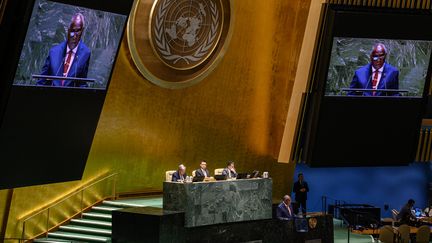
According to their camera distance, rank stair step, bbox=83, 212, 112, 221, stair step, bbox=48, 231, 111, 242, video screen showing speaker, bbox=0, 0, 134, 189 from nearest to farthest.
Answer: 1. video screen showing speaker, bbox=0, 0, 134, 189
2. stair step, bbox=48, 231, 111, 242
3. stair step, bbox=83, 212, 112, 221

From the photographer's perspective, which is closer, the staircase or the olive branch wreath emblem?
the staircase

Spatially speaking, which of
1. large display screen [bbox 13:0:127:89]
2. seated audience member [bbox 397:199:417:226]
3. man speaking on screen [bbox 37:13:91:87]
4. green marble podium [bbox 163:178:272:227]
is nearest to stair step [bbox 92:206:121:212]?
green marble podium [bbox 163:178:272:227]

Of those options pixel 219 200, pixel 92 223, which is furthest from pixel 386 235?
pixel 92 223

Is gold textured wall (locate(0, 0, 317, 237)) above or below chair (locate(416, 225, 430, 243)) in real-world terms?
above

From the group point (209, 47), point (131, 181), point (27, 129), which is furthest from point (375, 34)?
point (27, 129)

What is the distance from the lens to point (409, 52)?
755 inches

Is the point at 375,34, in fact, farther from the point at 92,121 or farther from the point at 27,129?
the point at 27,129

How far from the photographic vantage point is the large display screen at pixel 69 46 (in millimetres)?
13312

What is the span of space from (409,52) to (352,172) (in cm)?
635

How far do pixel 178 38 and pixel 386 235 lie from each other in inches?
248

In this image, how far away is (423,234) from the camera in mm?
19453

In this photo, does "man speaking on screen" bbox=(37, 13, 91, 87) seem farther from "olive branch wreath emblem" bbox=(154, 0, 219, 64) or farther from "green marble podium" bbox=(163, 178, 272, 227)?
"olive branch wreath emblem" bbox=(154, 0, 219, 64)

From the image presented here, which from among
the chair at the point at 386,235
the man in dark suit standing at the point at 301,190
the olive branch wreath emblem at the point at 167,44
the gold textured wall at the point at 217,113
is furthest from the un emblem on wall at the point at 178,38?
the chair at the point at 386,235

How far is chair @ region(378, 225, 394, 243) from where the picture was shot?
18.8 meters
